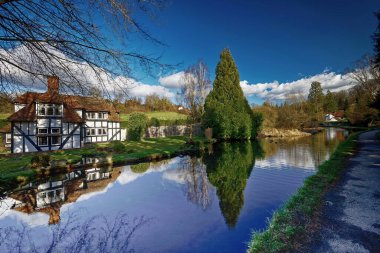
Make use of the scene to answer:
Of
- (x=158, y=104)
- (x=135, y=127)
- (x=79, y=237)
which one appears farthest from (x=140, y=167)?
(x=158, y=104)

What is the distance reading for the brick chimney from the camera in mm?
3737

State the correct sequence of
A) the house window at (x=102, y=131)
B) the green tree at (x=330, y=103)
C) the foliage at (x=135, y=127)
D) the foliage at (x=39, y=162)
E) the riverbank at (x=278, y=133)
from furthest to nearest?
the green tree at (x=330, y=103) → the riverbank at (x=278, y=133) → the foliage at (x=135, y=127) → the house window at (x=102, y=131) → the foliage at (x=39, y=162)

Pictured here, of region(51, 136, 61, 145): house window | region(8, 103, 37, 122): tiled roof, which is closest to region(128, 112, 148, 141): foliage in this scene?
region(51, 136, 61, 145): house window

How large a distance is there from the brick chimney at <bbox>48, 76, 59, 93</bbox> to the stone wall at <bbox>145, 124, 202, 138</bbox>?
35.8 m

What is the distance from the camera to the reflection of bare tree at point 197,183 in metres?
9.75

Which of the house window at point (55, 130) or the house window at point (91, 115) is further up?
the house window at point (91, 115)

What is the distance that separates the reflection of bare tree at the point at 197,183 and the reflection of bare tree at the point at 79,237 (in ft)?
8.86

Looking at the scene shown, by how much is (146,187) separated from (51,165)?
7654 mm

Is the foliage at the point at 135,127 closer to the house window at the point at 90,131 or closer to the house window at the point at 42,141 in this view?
the house window at the point at 90,131

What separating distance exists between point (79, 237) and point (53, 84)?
486 centimetres

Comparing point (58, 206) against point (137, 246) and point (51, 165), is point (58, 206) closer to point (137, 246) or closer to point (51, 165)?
point (137, 246)

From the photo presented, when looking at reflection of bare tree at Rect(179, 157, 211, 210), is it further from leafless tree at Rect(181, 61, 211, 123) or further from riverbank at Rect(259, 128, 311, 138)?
riverbank at Rect(259, 128, 311, 138)

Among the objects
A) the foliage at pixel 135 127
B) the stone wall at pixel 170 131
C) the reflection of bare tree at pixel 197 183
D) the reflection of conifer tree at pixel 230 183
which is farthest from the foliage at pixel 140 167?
the stone wall at pixel 170 131

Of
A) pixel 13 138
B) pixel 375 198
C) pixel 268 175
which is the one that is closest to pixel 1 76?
pixel 375 198
